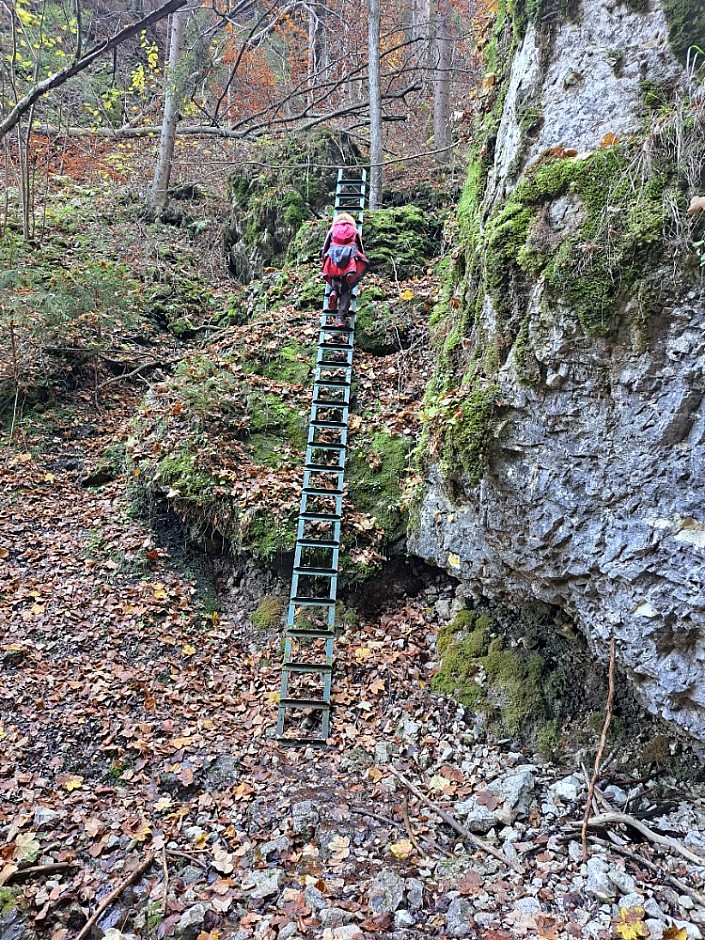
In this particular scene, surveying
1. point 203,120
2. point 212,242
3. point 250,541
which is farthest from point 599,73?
point 203,120

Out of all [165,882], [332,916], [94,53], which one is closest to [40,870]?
[165,882]

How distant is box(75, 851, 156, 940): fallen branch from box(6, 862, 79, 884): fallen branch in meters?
0.39

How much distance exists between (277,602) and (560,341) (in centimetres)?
436

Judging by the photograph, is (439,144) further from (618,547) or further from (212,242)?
(618,547)

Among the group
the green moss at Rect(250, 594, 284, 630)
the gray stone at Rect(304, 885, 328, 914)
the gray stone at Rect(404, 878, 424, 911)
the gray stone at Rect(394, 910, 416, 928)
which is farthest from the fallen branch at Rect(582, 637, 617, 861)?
the green moss at Rect(250, 594, 284, 630)

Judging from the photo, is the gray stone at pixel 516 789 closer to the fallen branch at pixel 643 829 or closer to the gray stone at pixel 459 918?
Answer: the fallen branch at pixel 643 829

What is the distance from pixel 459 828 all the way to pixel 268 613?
316cm

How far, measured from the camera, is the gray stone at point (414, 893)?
3.89 m

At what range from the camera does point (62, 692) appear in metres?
5.65

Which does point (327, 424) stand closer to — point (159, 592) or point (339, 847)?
point (159, 592)

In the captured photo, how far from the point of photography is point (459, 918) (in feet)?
12.3

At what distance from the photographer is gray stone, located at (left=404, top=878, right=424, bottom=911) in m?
3.89

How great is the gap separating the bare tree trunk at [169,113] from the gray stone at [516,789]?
1423 cm

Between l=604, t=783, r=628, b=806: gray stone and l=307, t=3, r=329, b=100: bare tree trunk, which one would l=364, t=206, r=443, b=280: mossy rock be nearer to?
l=307, t=3, r=329, b=100: bare tree trunk
